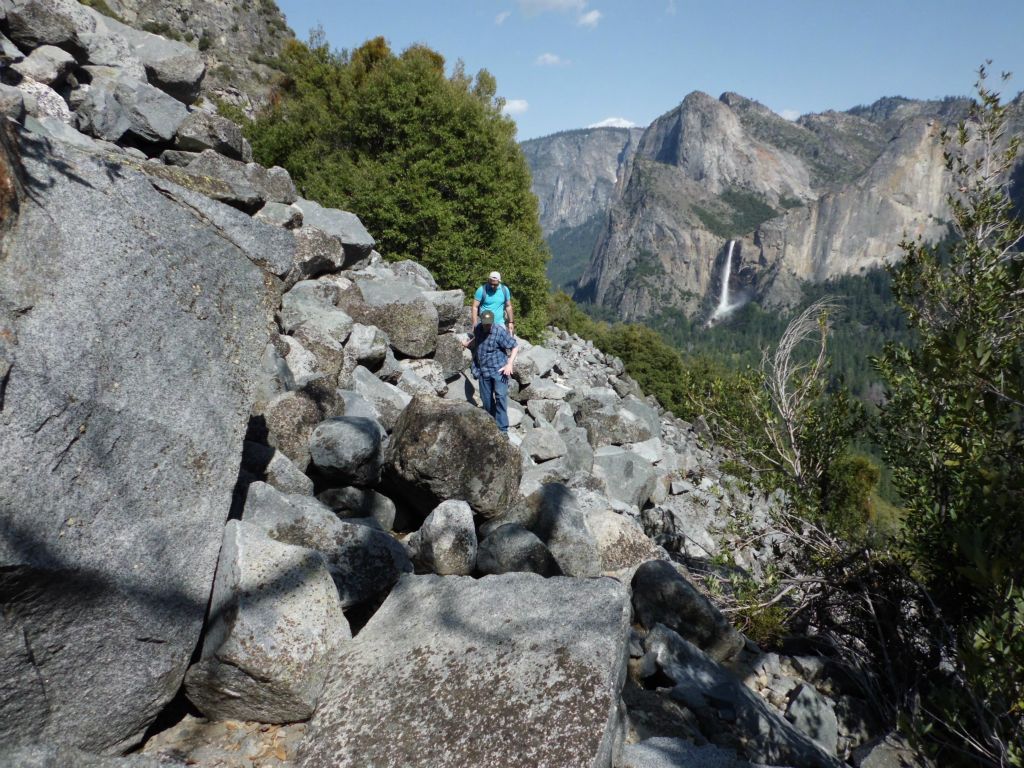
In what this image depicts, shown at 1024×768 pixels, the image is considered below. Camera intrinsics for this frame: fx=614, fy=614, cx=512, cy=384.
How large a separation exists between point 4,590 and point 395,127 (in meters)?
20.5

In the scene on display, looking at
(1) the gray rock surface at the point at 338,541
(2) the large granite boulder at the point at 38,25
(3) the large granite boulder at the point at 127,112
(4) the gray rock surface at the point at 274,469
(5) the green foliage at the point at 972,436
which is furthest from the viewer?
(2) the large granite boulder at the point at 38,25

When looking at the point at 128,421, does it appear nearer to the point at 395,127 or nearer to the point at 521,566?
the point at 521,566

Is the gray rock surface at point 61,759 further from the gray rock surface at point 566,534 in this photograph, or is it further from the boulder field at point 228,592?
the gray rock surface at point 566,534

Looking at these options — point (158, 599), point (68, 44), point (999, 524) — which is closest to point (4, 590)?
point (158, 599)

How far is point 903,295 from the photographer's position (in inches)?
256

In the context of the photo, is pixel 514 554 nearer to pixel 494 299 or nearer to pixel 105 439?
pixel 105 439

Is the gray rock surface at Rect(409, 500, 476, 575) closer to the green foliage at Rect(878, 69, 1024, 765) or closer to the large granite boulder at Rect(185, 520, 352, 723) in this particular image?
the large granite boulder at Rect(185, 520, 352, 723)

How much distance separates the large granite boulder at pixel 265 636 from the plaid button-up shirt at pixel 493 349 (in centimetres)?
578

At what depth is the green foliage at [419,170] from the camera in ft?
63.9

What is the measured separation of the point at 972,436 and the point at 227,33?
52117 millimetres

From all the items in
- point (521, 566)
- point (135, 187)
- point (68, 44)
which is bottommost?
point (521, 566)

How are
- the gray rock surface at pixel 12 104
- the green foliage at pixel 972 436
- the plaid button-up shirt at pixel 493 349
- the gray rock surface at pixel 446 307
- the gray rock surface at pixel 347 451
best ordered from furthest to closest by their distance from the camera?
1. the gray rock surface at pixel 446 307
2. the plaid button-up shirt at pixel 493 349
3. the gray rock surface at pixel 12 104
4. the gray rock surface at pixel 347 451
5. the green foliage at pixel 972 436

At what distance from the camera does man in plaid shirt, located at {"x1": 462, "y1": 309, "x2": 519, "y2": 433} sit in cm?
929

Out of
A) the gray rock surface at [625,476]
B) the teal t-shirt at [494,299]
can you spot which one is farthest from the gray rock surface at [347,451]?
the gray rock surface at [625,476]
